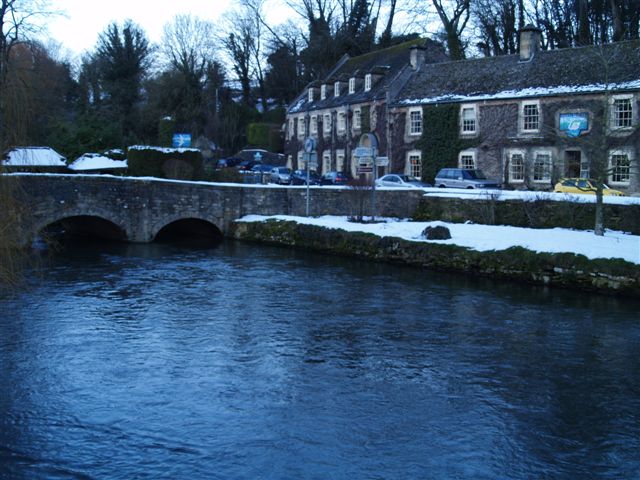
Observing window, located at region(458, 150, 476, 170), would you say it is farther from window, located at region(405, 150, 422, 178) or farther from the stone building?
window, located at region(405, 150, 422, 178)

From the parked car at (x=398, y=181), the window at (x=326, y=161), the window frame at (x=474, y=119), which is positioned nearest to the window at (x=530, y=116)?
the window frame at (x=474, y=119)

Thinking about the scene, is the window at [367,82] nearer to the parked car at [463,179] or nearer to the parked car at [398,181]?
the parked car at [398,181]

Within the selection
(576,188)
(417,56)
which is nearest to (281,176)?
(417,56)

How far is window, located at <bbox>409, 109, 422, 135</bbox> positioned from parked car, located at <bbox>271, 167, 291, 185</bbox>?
8535mm

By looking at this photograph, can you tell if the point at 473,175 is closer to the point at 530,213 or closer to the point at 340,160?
the point at 530,213

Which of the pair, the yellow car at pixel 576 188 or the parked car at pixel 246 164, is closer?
the yellow car at pixel 576 188

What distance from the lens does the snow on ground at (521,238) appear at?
2030cm

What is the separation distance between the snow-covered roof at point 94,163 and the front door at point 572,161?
72.5ft

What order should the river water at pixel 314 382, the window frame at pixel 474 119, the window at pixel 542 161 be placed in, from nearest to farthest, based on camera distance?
the river water at pixel 314 382, the window at pixel 542 161, the window frame at pixel 474 119

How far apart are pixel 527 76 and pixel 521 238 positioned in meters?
14.6

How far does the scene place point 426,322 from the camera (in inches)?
632

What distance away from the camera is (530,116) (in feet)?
110

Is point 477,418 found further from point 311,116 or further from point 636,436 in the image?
point 311,116

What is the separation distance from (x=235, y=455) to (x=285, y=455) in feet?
2.10
